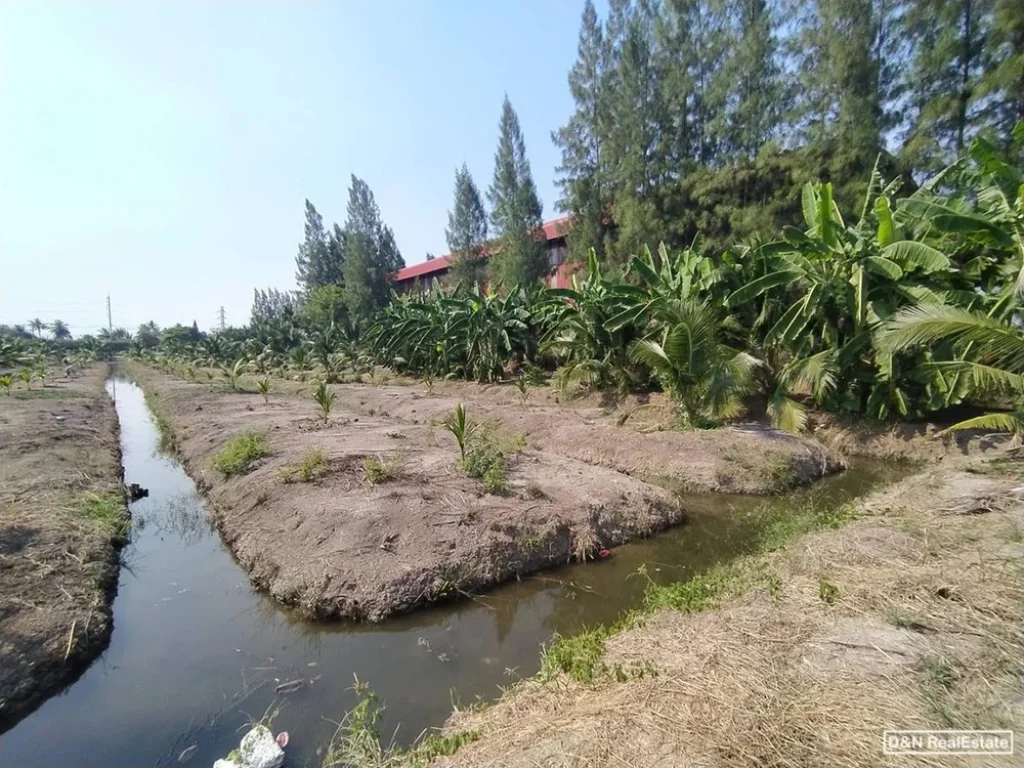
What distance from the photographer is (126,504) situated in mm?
8844

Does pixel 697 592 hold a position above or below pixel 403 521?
below

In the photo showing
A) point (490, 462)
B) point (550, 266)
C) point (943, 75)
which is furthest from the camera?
point (550, 266)

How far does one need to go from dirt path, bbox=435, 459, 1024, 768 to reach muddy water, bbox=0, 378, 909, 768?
2.78 feet

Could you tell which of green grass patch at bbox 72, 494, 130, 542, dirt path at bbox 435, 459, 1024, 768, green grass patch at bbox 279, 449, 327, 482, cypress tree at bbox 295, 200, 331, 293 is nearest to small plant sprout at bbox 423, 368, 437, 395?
green grass patch at bbox 279, 449, 327, 482

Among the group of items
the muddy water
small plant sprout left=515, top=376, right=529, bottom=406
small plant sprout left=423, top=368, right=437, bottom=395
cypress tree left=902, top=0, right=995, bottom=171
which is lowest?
the muddy water

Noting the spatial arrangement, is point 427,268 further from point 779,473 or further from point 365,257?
point 779,473

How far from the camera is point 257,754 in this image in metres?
3.41

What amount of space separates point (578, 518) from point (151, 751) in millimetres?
4737

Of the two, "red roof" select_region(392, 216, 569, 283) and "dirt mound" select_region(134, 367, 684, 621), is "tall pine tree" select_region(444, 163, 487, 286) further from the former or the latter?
"dirt mound" select_region(134, 367, 684, 621)

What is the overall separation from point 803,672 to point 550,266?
29.1 metres

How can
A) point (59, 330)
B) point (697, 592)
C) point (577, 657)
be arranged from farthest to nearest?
point (59, 330), point (697, 592), point (577, 657)

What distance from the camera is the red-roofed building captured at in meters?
30.1

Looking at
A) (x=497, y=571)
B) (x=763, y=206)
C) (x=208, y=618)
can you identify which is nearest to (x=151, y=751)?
(x=208, y=618)

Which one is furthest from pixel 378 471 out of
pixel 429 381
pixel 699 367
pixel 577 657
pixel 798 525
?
pixel 429 381
